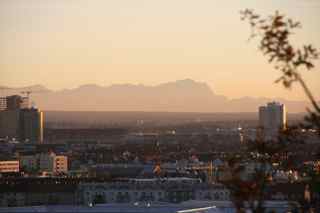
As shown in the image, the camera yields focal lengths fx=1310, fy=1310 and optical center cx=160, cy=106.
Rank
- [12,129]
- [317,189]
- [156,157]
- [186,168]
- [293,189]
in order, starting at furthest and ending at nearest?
1. [12,129]
2. [156,157]
3. [186,168]
4. [293,189]
5. [317,189]

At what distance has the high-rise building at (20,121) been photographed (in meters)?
122

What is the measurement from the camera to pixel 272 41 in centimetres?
763

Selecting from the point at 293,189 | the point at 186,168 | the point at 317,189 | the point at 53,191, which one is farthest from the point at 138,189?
the point at 317,189

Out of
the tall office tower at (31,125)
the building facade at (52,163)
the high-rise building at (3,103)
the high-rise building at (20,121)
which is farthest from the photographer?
the high-rise building at (3,103)

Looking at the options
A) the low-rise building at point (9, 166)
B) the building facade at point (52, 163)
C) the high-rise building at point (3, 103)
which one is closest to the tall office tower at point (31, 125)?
the high-rise building at point (3, 103)

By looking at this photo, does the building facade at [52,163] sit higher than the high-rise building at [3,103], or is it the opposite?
the high-rise building at [3,103]

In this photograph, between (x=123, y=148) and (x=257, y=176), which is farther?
(x=123, y=148)

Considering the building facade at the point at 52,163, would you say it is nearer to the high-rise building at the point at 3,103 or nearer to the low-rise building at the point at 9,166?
the low-rise building at the point at 9,166

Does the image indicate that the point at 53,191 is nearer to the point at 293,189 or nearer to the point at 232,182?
the point at 293,189

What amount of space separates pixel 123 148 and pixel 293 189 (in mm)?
95242

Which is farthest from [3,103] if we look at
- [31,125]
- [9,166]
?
[9,166]

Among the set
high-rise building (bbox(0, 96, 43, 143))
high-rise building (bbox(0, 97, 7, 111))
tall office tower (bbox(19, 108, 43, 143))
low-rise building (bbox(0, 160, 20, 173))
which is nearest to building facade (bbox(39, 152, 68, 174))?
low-rise building (bbox(0, 160, 20, 173))

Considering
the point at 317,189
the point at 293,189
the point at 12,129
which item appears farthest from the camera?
the point at 12,129

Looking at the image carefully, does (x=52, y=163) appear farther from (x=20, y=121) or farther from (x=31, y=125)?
(x=31, y=125)
